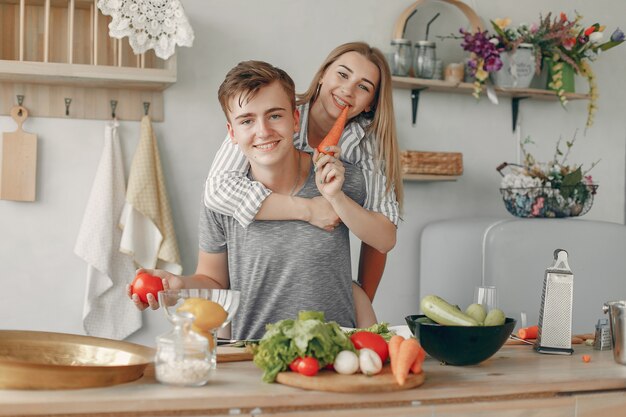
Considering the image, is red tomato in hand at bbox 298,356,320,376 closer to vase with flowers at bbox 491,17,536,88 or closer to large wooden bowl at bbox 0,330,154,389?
Answer: large wooden bowl at bbox 0,330,154,389

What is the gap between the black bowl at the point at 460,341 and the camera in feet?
5.13

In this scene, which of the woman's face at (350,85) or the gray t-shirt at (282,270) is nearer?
the gray t-shirt at (282,270)

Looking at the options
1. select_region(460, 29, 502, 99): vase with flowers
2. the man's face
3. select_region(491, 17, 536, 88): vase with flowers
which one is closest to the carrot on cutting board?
the man's face

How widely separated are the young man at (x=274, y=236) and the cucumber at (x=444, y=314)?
1.28 ft

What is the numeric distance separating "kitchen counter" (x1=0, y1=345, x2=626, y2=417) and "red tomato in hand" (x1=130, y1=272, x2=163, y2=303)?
0.21m

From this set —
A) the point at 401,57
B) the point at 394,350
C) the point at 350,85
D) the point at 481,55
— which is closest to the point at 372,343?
the point at 394,350

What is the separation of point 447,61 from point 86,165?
158 cm

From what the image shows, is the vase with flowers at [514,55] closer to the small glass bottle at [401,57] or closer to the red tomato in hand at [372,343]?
the small glass bottle at [401,57]

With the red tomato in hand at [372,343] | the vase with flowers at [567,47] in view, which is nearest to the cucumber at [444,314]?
the red tomato in hand at [372,343]

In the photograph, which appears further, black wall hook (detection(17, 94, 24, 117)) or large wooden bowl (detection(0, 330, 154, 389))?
black wall hook (detection(17, 94, 24, 117))

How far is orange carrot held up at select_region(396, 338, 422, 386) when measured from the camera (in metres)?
1.38

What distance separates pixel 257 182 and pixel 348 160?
303 mm

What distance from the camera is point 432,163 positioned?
134 inches

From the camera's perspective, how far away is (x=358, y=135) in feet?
7.38
